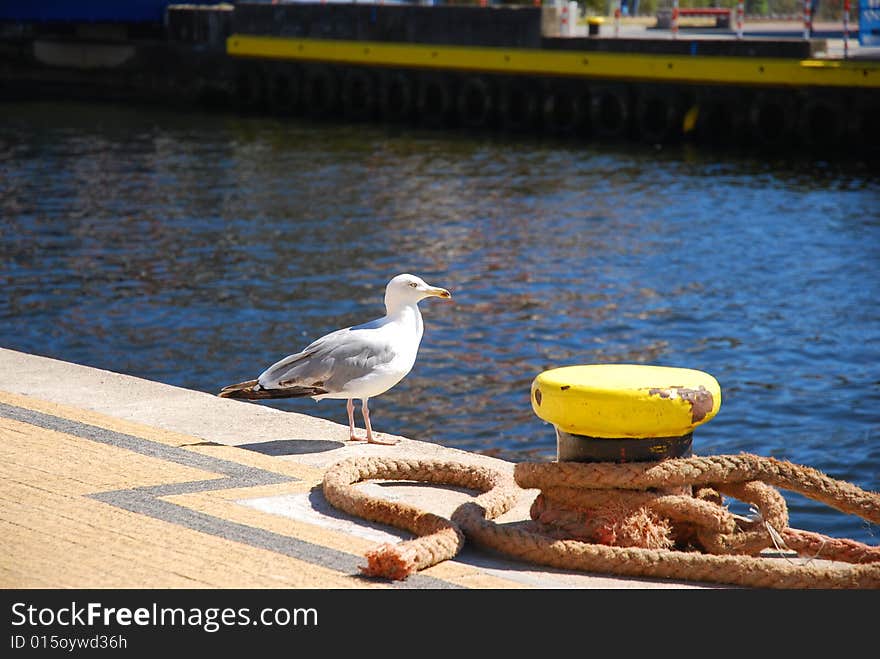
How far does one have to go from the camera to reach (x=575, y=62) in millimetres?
32156

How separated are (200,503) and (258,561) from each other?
0.87 meters

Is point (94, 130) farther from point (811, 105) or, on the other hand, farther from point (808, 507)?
point (808, 507)

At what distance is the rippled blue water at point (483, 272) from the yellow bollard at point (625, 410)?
11.9 feet

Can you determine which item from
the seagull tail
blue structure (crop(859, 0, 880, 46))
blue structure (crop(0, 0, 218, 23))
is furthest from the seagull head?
blue structure (crop(0, 0, 218, 23))

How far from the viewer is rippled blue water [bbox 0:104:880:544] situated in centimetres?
1176

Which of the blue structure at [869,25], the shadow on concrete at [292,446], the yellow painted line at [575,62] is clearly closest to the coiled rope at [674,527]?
the shadow on concrete at [292,446]

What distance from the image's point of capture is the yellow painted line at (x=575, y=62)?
94.7 ft

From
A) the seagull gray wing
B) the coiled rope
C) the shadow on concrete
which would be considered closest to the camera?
the coiled rope

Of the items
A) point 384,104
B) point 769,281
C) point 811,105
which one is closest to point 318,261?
point 769,281

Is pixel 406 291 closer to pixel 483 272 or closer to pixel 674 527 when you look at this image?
pixel 674 527

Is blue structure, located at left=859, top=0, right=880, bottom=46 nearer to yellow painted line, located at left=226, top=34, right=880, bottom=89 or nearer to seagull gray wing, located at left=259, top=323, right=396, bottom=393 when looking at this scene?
yellow painted line, located at left=226, top=34, right=880, bottom=89

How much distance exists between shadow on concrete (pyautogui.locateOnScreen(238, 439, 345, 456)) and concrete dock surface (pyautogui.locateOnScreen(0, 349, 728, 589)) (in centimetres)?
1

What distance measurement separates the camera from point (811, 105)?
29.4 metres

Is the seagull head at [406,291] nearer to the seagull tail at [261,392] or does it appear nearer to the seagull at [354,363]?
the seagull at [354,363]
